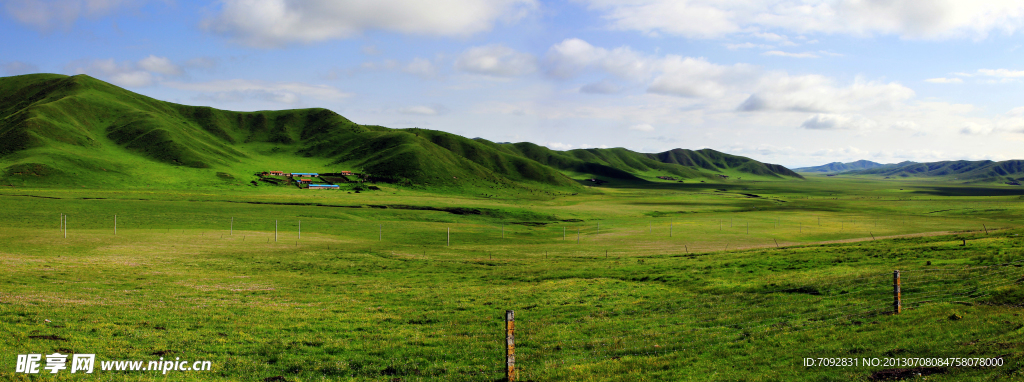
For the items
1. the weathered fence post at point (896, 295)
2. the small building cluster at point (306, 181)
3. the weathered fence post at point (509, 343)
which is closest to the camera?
the weathered fence post at point (509, 343)

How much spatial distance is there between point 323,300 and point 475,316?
10.4m

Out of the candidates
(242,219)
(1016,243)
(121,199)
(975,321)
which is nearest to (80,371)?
(975,321)

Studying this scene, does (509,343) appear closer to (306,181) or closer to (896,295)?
(896,295)

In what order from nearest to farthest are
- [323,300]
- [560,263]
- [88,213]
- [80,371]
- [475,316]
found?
1. [80,371]
2. [475,316]
3. [323,300]
4. [560,263]
5. [88,213]

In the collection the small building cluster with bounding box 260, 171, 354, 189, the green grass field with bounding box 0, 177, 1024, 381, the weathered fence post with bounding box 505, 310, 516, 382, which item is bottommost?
the green grass field with bounding box 0, 177, 1024, 381

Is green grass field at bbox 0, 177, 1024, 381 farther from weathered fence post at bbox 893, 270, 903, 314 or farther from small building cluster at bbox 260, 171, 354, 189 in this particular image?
small building cluster at bbox 260, 171, 354, 189

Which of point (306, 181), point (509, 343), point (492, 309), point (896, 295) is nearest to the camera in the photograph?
point (509, 343)

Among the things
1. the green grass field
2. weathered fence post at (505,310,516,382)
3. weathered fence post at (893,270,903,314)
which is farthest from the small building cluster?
weathered fence post at (893,270,903,314)

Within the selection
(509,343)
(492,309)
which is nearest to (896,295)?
(509,343)

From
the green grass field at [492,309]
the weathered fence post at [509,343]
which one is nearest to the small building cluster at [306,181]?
the green grass field at [492,309]

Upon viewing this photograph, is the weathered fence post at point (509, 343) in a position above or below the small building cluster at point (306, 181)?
below

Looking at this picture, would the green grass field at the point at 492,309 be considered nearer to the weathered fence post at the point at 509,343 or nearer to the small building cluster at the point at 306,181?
the weathered fence post at the point at 509,343

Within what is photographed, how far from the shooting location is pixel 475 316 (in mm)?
23766

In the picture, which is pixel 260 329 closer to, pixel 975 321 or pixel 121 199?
pixel 975 321
